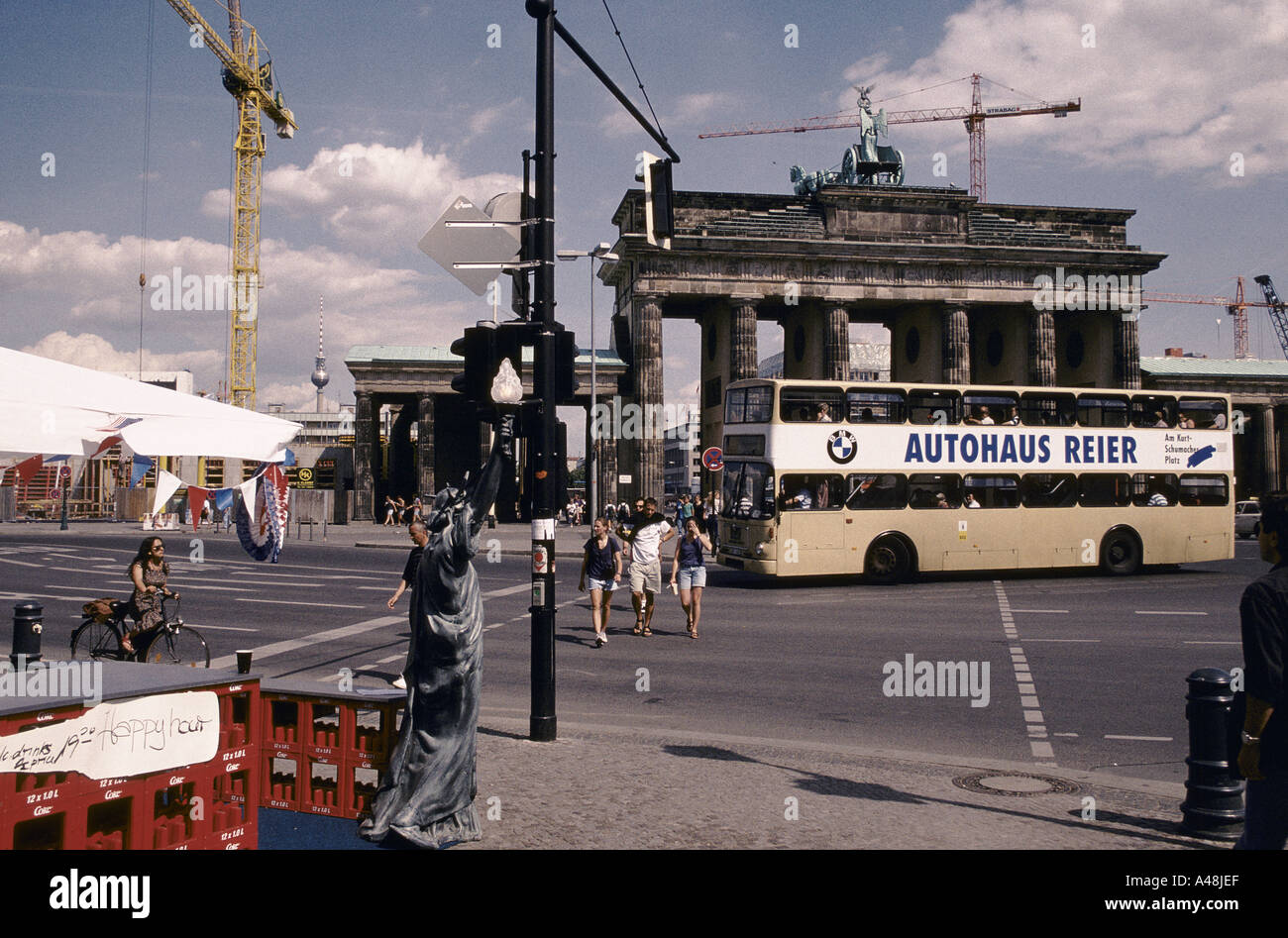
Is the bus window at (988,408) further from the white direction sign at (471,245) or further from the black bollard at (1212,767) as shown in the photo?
the black bollard at (1212,767)

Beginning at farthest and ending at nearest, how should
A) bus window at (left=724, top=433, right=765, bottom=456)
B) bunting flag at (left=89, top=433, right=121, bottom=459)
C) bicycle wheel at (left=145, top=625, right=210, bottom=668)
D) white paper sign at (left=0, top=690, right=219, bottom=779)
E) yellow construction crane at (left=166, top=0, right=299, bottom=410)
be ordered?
1. yellow construction crane at (left=166, top=0, right=299, bottom=410)
2. bus window at (left=724, top=433, right=765, bottom=456)
3. bicycle wheel at (left=145, top=625, right=210, bottom=668)
4. bunting flag at (left=89, top=433, right=121, bottom=459)
5. white paper sign at (left=0, top=690, right=219, bottom=779)

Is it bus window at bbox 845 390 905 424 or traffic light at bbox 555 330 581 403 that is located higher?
bus window at bbox 845 390 905 424

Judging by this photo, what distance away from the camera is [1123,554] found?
24.4 meters

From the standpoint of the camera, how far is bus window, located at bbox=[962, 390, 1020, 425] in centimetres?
2267

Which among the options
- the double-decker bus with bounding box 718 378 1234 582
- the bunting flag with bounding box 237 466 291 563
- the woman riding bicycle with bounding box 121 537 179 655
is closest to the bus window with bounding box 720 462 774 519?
the double-decker bus with bounding box 718 378 1234 582

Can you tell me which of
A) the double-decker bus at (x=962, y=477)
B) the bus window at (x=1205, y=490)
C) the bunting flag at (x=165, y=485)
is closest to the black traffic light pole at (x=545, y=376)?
the bunting flag at (x=165, y=485)

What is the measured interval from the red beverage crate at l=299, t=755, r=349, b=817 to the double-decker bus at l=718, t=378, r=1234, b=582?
52.5 feet

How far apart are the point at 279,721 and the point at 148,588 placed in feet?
20.5

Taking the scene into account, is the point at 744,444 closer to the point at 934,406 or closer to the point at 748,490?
the point at 748,490

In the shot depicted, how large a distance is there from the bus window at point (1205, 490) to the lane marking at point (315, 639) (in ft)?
62.9

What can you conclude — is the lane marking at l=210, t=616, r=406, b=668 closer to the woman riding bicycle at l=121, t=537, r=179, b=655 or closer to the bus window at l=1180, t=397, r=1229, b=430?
the woman riding bicycle at l=121, t=537, r=179, b=655
